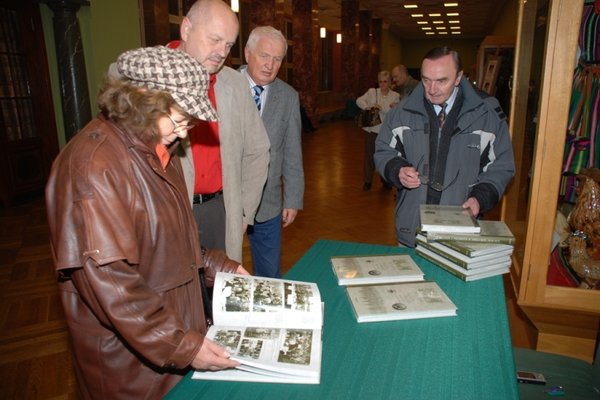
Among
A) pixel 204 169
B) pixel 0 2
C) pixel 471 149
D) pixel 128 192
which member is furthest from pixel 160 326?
pixel 0 2

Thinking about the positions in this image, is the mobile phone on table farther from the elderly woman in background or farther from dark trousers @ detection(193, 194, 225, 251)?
the elderly woman in background

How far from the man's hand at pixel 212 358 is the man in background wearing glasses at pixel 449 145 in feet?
4.04

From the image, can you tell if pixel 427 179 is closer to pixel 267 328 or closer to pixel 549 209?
pixel 549 209

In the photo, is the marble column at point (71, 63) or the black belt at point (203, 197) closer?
the black belt at point (203, 197)

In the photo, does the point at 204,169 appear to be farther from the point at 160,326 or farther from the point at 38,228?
the point at 38,228

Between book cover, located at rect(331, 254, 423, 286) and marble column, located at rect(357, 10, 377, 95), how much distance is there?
52.0ft

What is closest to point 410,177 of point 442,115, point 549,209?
point 442,115

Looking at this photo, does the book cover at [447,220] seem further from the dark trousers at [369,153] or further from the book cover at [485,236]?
the dark trousers at [369,153]

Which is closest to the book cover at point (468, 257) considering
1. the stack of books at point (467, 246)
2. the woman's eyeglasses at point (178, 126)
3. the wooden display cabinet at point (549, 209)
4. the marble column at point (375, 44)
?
the stack of books at point (467, 246)

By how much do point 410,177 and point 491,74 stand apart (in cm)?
413

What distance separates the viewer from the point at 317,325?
1168 mm

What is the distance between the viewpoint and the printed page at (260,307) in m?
1.16

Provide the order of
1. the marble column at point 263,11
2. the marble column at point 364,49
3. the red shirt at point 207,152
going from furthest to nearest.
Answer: the marble column at point 364,49 → the marble column at point 263,11 → the red shirt at point 207,152

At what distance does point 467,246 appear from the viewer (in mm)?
1560
